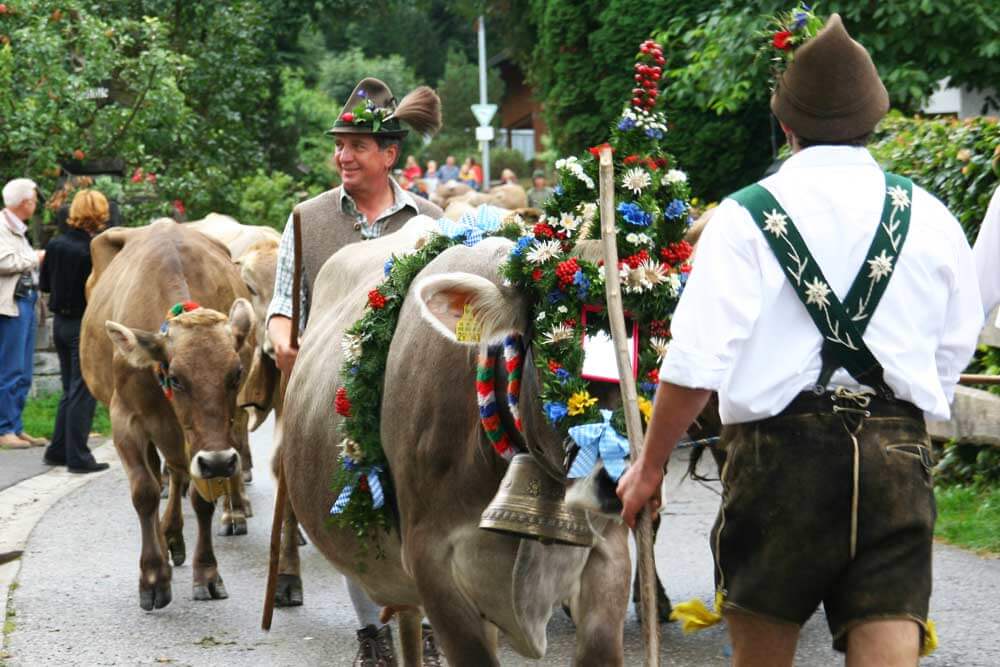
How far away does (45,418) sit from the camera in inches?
571

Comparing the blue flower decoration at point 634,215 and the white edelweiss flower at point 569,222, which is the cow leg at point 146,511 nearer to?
the white edelweiss flower at point 569,222

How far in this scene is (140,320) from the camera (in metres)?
8.70

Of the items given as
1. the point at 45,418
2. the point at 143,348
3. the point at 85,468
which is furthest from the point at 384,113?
the point at 45,418

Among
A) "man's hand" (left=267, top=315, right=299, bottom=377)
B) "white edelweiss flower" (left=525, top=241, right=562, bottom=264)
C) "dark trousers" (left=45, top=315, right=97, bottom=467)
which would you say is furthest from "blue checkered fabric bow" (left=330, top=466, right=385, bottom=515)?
"dark trousers" (left=45, top=315, right=97, bottom=467)

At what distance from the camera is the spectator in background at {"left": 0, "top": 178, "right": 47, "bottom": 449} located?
1280cm

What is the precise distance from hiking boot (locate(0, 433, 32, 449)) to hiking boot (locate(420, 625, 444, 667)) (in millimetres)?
7643

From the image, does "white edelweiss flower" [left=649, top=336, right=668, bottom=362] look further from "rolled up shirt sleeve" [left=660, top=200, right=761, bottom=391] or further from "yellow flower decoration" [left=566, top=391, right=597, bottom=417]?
"rolled up shirt sleeve" [left=660, top=200, right=761, bottom=391]

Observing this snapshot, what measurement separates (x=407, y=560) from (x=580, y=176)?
51.5 inches

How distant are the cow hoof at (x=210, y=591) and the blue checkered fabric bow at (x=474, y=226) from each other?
350 cm

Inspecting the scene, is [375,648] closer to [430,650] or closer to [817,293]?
[430,650]

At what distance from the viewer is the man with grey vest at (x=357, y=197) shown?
6672 mm

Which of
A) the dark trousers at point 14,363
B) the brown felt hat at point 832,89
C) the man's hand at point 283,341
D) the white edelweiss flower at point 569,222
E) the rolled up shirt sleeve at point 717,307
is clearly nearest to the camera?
the rolled up shirt sleeve at point 717,307

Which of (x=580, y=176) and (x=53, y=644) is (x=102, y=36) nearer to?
(x=53, y=644)

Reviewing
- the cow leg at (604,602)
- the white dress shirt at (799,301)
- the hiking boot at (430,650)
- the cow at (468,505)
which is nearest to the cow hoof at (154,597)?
the hiking boot at (430,650)
